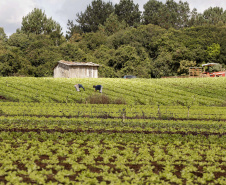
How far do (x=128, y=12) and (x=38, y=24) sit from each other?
38.0m

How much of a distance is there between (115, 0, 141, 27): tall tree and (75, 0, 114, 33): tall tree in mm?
3413

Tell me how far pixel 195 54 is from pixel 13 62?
150 feet

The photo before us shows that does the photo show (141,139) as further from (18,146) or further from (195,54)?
(195,54)

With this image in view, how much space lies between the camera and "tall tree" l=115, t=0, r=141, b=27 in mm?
125700

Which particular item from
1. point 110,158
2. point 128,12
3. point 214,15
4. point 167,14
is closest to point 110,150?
point 110,158

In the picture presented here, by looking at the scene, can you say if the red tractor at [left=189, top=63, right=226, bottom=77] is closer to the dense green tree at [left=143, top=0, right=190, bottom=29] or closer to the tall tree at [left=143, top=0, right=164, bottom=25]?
the dense green tree at [left=143, top=0, right=190, bottom=29]

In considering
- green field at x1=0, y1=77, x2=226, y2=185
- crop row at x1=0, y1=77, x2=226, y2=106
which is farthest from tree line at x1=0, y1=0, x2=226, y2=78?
green field at x1=0, y1=77, x2=226, y2=185

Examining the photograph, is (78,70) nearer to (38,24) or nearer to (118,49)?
(118,49)

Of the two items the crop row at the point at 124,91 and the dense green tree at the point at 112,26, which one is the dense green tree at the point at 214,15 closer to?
the dense green tree at the point at 112,26

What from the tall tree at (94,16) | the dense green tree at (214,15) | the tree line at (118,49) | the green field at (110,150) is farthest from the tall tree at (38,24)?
the green field at (110,150)

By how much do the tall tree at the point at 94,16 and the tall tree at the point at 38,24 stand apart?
1389cm

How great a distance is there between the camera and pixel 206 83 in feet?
168

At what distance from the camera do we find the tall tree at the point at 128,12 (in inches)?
4949

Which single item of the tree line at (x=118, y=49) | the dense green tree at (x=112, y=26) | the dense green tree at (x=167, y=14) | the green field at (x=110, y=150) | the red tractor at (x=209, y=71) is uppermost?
the dense green tree at (x=167, y=14)
